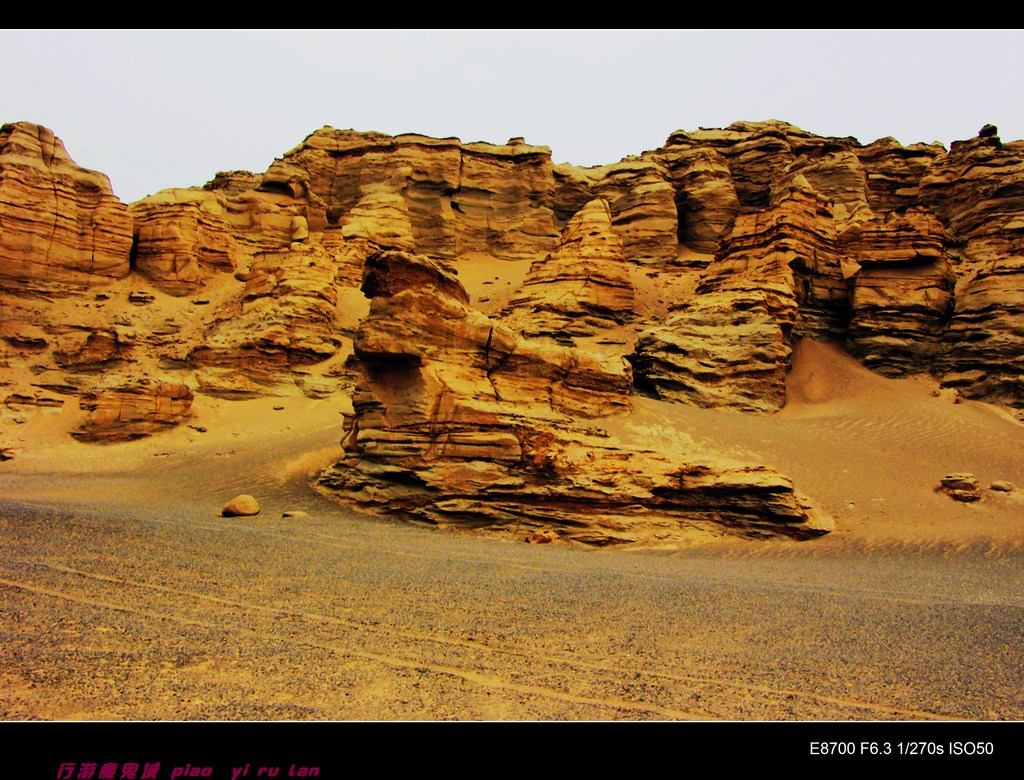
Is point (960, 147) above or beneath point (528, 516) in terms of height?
above

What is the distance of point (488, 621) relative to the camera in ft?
16.3

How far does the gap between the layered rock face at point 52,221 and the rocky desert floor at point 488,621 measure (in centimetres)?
2317

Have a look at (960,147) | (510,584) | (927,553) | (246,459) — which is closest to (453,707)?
(510,584)

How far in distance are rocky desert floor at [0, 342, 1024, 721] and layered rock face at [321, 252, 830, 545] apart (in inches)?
28.0

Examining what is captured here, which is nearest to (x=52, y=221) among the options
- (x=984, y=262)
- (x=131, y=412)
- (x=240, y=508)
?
(x=131, y=412)

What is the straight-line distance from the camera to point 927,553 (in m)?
10.9

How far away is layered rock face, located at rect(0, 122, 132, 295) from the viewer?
27.8 meters

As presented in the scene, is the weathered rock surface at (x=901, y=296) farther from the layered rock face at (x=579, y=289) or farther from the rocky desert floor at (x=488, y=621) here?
the rocky desert floor at (x=488, y=621)

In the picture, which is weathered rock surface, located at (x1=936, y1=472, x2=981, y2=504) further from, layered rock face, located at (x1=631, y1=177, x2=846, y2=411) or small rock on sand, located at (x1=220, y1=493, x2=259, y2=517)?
small rock on sand, located at (x1=220, y1=493, x2=259, y2=517)

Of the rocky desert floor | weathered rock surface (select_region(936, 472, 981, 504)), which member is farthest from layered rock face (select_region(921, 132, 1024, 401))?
the rocky desert floor

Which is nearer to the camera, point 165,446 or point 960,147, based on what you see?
point 165,446

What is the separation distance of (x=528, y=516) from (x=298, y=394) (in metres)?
17.3
